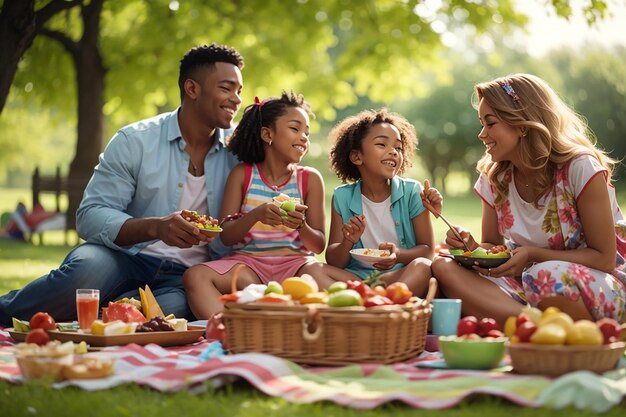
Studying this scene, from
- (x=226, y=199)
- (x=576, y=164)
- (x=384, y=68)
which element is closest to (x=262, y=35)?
(x=384, y=68)

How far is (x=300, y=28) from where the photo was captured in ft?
46.8

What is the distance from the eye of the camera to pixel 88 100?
48.1 feet

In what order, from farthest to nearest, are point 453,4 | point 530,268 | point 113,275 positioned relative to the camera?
point 453,4, point 113,275, point 530,268

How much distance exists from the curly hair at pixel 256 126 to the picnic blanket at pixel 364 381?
2090 millimetres

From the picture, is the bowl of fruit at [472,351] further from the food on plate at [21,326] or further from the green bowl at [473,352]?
the food on plate at [21,326]

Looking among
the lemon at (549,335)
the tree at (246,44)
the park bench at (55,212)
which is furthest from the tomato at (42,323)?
the park bench at (55,212)

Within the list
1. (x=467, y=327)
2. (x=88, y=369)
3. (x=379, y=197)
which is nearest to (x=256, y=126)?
(x=379, y=197)

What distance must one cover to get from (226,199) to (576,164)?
220cm

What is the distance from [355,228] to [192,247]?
3.98 ft

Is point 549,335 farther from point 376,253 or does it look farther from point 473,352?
point 376,253

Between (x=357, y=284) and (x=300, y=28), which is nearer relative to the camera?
(x=357, y=284)

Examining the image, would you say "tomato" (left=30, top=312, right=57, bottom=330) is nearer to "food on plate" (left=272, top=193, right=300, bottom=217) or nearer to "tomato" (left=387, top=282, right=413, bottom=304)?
"food on plate" (left=272, top=193, right=300, bottom=217)

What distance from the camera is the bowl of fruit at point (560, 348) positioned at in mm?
3723

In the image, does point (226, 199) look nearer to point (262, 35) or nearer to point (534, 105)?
point (534, 105)
